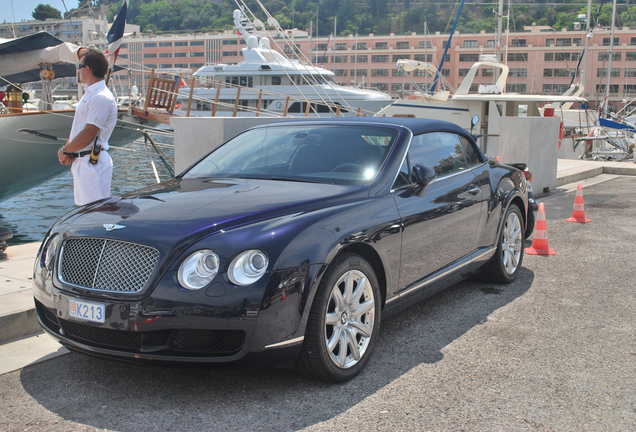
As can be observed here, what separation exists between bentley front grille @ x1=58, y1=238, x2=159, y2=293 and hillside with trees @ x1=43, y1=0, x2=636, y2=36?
378 ft

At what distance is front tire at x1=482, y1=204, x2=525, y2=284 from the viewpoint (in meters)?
5.76

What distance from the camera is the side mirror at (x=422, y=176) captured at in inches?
173

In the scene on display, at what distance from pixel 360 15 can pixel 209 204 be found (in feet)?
520

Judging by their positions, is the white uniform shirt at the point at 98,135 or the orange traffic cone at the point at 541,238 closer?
the white uniform shirt at the point at 98,135

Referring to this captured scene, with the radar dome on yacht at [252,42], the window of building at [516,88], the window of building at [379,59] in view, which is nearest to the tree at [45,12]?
the radar dome on yacht at [252,42]

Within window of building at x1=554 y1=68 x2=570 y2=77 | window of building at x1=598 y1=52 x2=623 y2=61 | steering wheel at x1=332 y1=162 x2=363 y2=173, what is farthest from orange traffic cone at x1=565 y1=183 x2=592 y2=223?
window of building at x1=598 y1=52 x2=623 y2=61

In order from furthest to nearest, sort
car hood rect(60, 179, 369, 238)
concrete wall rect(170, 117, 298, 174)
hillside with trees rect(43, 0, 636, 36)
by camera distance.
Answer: hillside with trees rect(43, 0, 636, 36) < concrete wall rect(170, 117, 298, 174) < car hood rect(60, 179, 369, 238)

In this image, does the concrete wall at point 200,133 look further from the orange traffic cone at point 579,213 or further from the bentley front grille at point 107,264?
the bentley front grille at point 107,264

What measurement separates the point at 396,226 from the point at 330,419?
1.38 m

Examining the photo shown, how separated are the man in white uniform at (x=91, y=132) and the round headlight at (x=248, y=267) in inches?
92.9

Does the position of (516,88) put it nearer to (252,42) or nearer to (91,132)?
(252,42)

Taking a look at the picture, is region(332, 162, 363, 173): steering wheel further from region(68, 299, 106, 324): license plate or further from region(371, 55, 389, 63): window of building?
region(371, 55, 389, 63): window of building

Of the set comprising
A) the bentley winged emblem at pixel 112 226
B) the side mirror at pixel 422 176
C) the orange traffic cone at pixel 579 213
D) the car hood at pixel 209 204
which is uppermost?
the side mirror at pixel 422 176

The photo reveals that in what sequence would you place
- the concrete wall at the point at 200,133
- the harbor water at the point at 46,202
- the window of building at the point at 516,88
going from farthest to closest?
the window of building at the point at 516,88 < the harbor water at the point at 46,202 < the concrete wall at the point at 200,133
